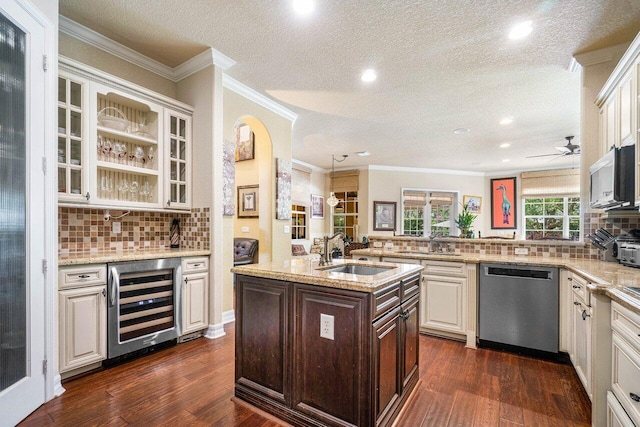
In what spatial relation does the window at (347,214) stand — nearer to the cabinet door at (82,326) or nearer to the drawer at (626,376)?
the cabinet door at (82,326)

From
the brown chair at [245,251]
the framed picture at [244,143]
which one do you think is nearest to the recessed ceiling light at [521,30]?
the framed picture at [244,143]

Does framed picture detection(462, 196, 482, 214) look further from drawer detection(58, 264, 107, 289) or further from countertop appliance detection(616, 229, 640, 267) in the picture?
drawer detection(58, 264, 107, 289)

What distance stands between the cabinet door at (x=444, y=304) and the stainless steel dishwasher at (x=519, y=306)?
0.17 meters

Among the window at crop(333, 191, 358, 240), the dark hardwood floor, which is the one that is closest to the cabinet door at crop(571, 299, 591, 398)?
the dark hardwood floor

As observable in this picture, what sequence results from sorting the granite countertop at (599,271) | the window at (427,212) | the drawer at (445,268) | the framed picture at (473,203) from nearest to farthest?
the granite countertop at (599,271) < the drawer at (445,268) < the window at (427,212) < the framed picture at (473,203)

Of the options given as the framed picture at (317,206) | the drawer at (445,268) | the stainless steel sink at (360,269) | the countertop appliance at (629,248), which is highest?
the framed picture at (317,206)

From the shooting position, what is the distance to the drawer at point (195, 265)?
9.74 ft

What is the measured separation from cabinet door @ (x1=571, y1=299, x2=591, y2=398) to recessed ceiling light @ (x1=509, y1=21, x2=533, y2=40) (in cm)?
218

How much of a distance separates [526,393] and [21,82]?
3904 mm

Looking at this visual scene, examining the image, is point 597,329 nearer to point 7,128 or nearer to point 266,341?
point 266,341

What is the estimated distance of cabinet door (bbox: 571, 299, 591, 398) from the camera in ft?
6.46

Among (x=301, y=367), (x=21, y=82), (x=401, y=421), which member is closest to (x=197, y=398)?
(x=301, y=367)

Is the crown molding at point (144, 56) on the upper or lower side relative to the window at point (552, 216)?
upper

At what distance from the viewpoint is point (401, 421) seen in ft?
6.06
